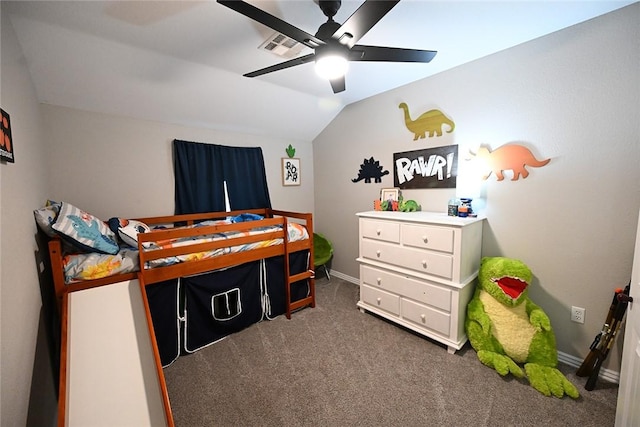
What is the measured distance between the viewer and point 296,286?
264 cm

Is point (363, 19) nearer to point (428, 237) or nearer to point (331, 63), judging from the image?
point (331, 63)

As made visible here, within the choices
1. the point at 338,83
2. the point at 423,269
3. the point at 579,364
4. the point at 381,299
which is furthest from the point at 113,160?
the point at 579,364

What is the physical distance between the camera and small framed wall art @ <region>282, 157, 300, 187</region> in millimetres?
3523

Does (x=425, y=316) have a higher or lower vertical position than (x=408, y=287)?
lower

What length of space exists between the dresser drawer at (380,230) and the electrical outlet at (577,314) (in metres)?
1.26

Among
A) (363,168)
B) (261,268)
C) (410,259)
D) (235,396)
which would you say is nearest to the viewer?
(235,396)

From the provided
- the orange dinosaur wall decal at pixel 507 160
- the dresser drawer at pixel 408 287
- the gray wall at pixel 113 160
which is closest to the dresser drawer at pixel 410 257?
the dresser drawer at pixel 408 287

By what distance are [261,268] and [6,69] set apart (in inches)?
77.5

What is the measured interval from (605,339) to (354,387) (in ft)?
5.22

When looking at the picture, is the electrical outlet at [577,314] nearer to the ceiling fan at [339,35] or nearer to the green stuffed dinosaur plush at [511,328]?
the green stuffed dinosaur plush at [511,328]

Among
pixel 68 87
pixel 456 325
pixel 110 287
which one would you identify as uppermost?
pixel 68 87

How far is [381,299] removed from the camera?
237cm

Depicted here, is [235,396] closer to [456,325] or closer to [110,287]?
[110,287]

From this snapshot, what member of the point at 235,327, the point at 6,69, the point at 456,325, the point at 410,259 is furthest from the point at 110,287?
the point at 456,325
